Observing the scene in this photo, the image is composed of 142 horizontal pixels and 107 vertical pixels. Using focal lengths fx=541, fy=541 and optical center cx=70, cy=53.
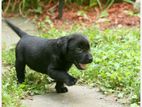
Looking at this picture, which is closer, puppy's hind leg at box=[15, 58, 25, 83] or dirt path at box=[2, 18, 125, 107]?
dirt path at box=[2, 18, 125, 107]

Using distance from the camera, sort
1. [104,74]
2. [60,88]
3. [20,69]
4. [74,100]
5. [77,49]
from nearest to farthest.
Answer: [77,49] → [74,100] → [60,88] → [20,69] → [104,74]

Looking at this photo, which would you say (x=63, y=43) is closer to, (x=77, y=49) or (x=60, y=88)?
(x=77, y=49)

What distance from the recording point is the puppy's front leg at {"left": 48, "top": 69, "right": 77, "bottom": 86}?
486 centimetres

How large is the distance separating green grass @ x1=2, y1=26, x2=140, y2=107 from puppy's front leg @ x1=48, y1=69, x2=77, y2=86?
0.94 feet

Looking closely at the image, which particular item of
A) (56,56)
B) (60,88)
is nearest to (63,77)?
(56,56)

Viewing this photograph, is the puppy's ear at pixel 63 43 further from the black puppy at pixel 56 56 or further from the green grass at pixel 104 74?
the green grass at pixel 104 74

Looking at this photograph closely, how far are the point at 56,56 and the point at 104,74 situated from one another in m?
0.75

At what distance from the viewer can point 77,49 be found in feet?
15.9

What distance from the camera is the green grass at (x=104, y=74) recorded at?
16.5 ft

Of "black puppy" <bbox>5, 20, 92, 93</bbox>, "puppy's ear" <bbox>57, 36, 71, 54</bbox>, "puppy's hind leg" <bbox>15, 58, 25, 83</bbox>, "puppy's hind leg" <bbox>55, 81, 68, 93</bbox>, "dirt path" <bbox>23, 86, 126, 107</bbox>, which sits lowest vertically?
"dirt path" <bbox>23, 86, 126, 107</bbox>

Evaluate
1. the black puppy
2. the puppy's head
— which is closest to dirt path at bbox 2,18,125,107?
the black puppy

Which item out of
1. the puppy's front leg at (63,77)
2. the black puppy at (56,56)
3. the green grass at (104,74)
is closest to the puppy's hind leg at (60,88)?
the black puppy at (56,56)

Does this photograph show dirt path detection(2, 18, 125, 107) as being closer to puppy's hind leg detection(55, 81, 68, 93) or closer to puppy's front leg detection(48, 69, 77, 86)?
puppy's hind leg detection(55, 81, 68, 93)

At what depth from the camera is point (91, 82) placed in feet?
18.1
